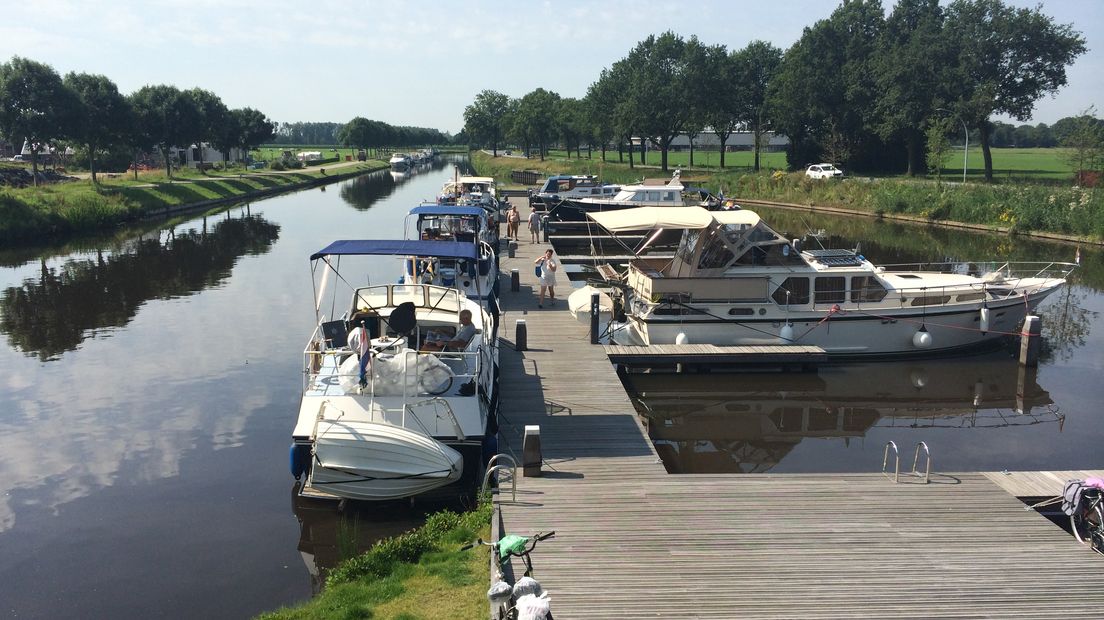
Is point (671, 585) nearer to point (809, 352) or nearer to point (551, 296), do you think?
point (809, 352)

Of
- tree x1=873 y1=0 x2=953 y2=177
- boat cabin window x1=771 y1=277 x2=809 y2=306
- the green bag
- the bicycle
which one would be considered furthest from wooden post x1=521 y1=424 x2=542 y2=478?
tree x1=873 y1=0 x2=953 y2=177

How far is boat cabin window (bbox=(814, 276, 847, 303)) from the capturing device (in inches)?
843

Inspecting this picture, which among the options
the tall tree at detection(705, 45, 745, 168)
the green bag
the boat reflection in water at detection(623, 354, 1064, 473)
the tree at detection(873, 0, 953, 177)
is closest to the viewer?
the green bag

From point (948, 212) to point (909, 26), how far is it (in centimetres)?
2974

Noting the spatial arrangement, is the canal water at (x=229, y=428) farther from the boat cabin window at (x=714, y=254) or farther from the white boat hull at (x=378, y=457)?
the boat cabin window at (x=714, y=254)

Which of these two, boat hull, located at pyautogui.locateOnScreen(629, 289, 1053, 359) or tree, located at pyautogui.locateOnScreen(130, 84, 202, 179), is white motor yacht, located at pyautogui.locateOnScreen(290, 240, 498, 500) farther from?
tree, located at pyautogui.locateOnScreen(130, 84, 202, 179)

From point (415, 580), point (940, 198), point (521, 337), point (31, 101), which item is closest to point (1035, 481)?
point (415, 580)

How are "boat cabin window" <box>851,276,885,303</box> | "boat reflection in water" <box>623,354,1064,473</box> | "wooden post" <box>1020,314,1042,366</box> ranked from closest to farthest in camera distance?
"boat reflection in water" <box>623,354,1064,473</box>
"wooden post" <box>1020,314,1042,366</box>
"boat cabin window" <box>851,276,885,303</box>

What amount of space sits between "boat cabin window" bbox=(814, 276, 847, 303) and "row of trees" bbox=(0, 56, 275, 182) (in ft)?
179

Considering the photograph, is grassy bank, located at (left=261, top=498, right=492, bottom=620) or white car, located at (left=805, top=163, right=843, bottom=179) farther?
white car, located at (left=805, top=163, right=843, bottom=179)

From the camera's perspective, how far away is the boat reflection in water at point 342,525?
40.1 feet

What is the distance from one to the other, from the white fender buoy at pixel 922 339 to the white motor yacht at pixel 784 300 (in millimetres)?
30

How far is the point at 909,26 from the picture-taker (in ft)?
243

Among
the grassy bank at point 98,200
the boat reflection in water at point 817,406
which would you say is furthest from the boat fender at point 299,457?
the grassy bank at point 98,200
